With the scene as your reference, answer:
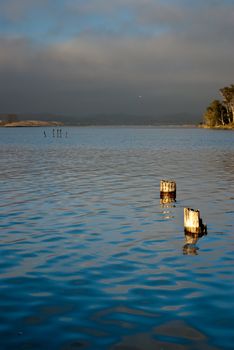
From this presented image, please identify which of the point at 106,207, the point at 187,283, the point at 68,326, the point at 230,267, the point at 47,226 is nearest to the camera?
the point at 68,326

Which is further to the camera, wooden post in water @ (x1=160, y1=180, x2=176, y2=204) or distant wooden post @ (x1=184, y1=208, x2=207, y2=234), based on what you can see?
wooden post in water @ (x1=160, y1=180, x2=176, y2=204)

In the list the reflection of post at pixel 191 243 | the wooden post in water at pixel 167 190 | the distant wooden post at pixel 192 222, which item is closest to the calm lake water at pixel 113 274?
the reflection of post at pixel 191 243

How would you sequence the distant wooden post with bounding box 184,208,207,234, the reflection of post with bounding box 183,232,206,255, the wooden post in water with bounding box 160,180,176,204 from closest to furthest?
the reflection of post with bounding box 183,232,206,255
the distant wooden post with bounding box 184,208,207,234
the wooden post in water with bounding box 160,180,176,204

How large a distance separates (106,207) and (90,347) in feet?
53.9

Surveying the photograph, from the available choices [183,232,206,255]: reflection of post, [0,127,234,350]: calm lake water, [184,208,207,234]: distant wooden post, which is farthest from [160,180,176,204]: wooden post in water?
[183,232,206,255]: reflection of post

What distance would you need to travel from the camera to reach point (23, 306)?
37.2 feet

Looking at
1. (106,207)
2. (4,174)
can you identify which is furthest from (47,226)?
(4,174)

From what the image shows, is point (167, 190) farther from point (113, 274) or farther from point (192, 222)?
point (113, 274)

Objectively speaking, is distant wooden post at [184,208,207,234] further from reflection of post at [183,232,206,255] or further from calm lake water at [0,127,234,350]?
calm lake water at [0,127,234,350]

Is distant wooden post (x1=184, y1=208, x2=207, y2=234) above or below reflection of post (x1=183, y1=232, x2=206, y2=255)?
above

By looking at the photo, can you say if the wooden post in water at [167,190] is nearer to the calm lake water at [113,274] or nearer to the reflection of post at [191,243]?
the calm lake water at [113,274]

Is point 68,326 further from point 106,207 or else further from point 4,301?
point 106,207

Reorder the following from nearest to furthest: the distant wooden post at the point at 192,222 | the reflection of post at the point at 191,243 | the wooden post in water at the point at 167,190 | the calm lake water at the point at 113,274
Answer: the calm lake water at the point at 113,274, the reflection of post at the point at 191,243, the distant wooden post at the point at 192,222, the wooden post in water at the point at 167,190

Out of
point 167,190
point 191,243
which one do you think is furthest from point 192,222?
point 167,190
